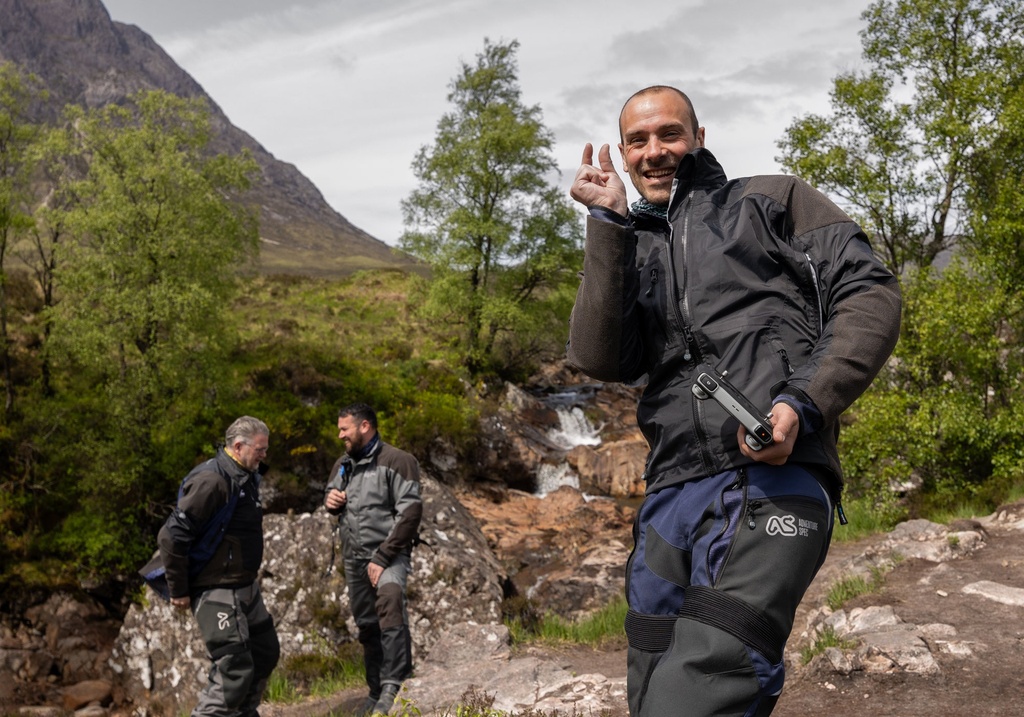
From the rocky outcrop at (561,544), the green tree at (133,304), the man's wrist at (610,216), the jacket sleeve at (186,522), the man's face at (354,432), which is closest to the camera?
the man's wrist at (610,216)

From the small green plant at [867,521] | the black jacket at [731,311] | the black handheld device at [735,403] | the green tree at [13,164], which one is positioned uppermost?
the green tree at [13,164]

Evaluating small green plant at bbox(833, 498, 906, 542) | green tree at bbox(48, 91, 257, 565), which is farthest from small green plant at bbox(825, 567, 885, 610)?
green tree at bbox(48, 91, 257, 565)

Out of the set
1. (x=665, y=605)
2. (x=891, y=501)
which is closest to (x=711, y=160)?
(x=665, y=605)

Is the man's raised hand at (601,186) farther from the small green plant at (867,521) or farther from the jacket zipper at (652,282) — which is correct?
the small green plant at (867,521)

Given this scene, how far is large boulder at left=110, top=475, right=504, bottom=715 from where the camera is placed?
10945 millimetres

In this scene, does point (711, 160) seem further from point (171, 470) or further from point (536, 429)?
point (536, 429)

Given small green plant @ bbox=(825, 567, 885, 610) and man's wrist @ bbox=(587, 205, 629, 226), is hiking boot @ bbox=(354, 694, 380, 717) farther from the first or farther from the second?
man's wrist @ bbox=(587, 205, 629, 226)

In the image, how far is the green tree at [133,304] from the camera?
16344mm

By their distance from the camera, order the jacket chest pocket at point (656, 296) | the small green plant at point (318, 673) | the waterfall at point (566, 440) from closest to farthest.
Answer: the jacket chest pocket at point (656, 296)
the small green plant at point (318, 673)
the waterfall at point (566, 440)

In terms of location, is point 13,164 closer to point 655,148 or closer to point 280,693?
point 280,693

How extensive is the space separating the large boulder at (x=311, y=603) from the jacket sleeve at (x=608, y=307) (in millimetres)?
8886

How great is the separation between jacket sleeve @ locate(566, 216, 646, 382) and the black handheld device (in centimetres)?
28

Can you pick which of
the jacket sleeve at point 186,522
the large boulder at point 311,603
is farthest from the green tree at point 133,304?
the jacket sleeve at point 186,522

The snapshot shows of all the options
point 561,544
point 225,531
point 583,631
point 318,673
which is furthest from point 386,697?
point 561,544
